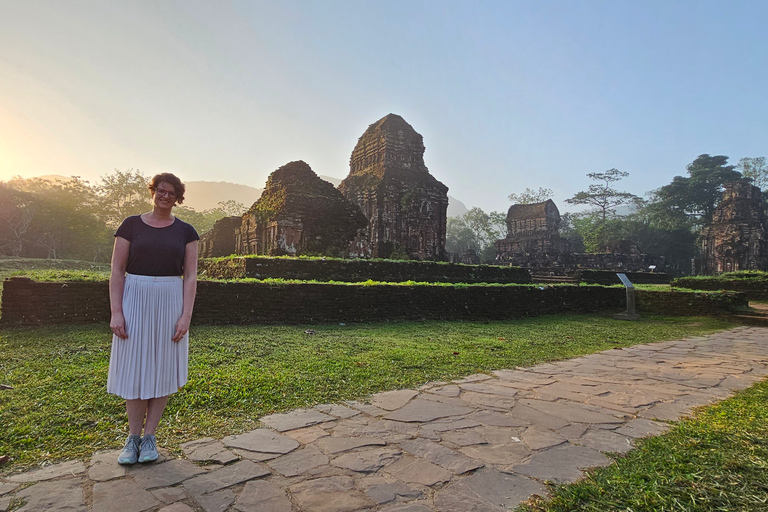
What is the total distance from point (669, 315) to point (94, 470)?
1253 cm

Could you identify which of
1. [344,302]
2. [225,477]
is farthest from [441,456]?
[344,302]

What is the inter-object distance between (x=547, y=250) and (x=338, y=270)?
26898 mm

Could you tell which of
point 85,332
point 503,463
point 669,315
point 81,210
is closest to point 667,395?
point 503,463

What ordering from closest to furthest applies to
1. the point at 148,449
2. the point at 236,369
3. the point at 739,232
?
the point at 148,449 → the point at 236,369 → the point at 739,232

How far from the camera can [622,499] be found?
1.78 metres

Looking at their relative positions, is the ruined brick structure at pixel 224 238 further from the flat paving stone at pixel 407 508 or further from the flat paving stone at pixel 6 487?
the flat paving stone at pixel 407 508

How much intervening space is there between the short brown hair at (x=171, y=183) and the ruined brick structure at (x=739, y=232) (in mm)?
31420

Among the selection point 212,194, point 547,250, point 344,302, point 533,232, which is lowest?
point 344,302

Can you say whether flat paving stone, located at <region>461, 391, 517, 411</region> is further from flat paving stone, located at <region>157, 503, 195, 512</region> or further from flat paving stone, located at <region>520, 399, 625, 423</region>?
flat paving stone, located at <region>157, 503, 195, 512</region>

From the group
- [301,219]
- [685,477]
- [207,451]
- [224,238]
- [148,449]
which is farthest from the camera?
[224,238]

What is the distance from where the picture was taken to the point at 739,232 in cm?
2481

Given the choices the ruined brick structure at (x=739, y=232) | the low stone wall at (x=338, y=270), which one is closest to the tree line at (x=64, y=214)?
the low stone wall at (x=338, y=270)

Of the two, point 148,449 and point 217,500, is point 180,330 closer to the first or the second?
point 148,449

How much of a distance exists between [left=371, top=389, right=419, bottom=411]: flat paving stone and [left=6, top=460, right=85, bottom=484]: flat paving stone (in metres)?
1.79
